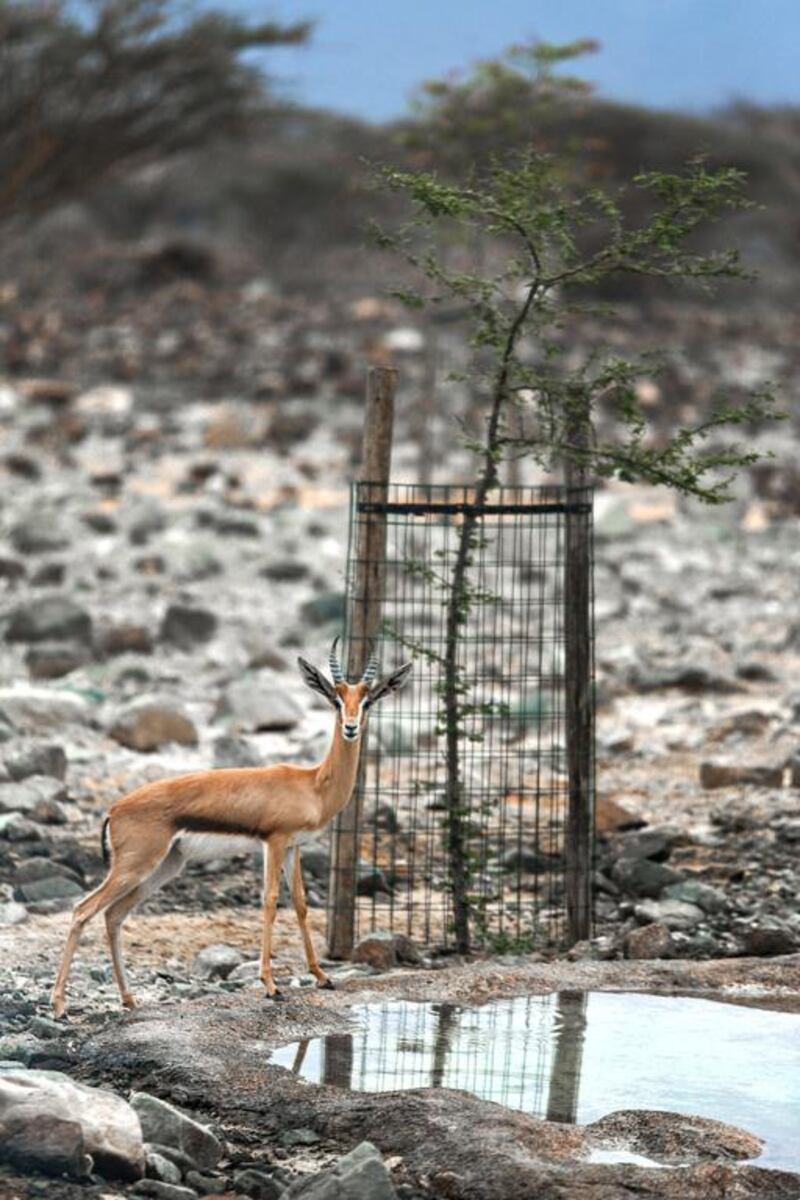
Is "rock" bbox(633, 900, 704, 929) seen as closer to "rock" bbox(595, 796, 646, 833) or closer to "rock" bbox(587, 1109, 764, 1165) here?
"rock" bbox(595, 796, 646, 833)

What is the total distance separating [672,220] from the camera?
805 cm

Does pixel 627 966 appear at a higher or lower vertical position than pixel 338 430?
lower

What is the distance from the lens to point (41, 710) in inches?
481

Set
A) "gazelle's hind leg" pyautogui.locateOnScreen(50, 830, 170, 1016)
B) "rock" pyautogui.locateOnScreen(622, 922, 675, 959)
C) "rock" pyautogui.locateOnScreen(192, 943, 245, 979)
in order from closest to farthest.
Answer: "gazelle's hind leg" pyautogui.locateOnScreen(50, 830, 170, 1016)
"rock" pyautogui.locateOnScreen(192, 943, 245, 979)
"rock" pyautogui.locateOnScreen(622, 922, 675, 959)

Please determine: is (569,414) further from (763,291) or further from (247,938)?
(763,291)

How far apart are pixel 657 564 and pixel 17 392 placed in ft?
36.9

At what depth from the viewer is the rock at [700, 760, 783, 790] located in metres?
11.5

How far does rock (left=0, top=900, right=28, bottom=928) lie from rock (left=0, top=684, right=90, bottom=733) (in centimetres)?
332

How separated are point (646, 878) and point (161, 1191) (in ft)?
14.5

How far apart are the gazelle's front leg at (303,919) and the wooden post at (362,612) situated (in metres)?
0.80

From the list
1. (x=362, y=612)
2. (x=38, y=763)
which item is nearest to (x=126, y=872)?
(x=362, y=612)

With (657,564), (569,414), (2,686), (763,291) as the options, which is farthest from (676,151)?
(569,414)

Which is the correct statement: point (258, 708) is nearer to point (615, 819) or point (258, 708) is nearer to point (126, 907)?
point (615, 819)

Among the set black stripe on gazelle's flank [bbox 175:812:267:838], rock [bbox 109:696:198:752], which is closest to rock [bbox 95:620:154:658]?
rock [bbox 109:696:198:752]
